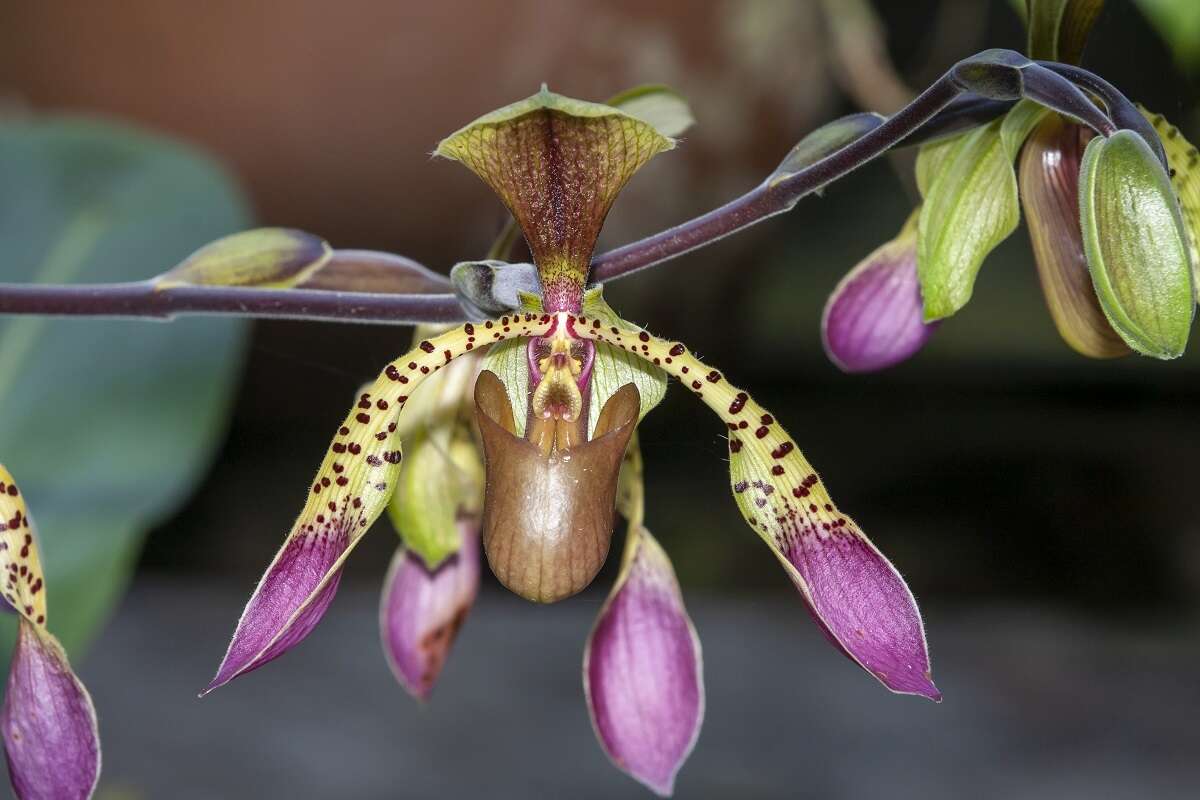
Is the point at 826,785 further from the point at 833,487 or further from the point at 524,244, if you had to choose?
the point at 524,244

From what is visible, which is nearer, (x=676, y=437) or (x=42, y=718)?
(x=42, y=718)

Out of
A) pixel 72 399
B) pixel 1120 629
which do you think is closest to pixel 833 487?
pixel 1120 629

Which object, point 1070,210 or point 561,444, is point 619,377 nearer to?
point 561,444

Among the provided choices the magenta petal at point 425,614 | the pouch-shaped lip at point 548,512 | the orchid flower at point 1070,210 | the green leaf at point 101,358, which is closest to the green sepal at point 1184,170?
the orchid flower at point 1070,210

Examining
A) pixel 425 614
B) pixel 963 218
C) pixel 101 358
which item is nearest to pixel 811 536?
pixel 963 218

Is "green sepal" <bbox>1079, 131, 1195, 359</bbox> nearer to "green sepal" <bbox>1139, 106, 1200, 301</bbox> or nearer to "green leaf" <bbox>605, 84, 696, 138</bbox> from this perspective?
"green sepal" <bbox>1139, 106, 1200, 301</bbox>

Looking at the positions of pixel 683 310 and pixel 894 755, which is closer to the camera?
pixel 683 310
